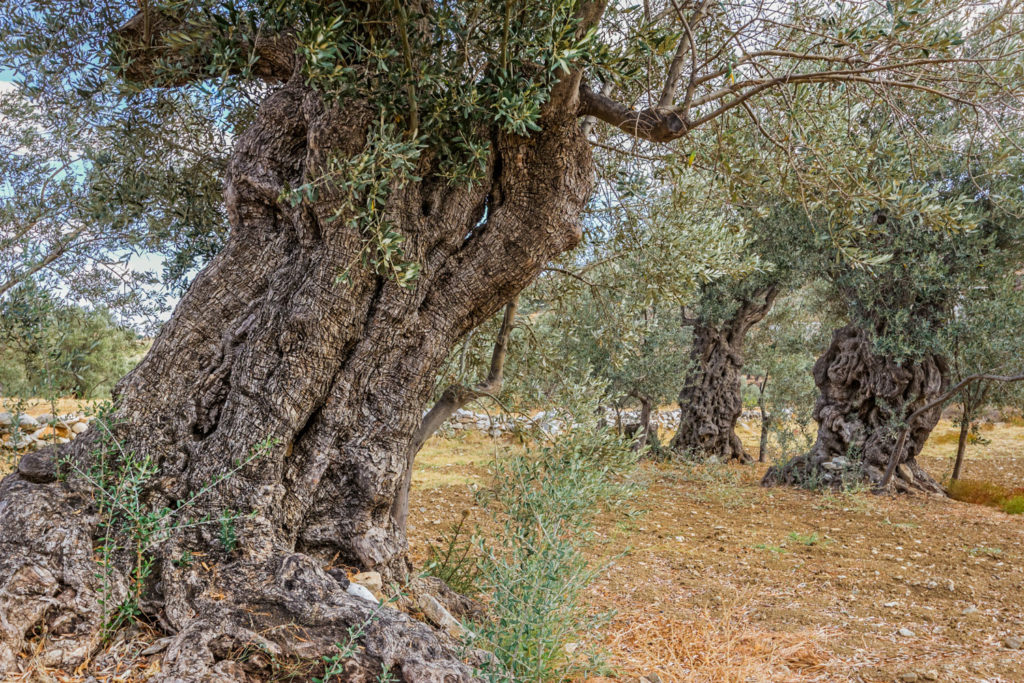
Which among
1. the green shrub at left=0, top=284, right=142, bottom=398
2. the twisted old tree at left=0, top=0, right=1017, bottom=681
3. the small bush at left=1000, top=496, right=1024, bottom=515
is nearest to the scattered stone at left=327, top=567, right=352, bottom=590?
the twisted old tree at left=0, top=0, right=1017, bottom=681

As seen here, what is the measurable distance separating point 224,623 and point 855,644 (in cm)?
452

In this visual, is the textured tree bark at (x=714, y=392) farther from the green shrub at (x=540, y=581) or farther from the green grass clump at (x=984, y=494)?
the green shrub at (x=540, y=581)

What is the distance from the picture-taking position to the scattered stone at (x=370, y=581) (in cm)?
367

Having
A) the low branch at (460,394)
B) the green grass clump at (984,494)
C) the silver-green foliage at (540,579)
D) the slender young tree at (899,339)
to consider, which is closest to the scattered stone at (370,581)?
the silver-green foliage at (540,579)

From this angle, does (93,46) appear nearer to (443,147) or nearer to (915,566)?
(443,147)

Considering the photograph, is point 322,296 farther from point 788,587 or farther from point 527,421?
point 788,587

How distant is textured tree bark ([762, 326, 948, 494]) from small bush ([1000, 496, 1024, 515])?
1.06m

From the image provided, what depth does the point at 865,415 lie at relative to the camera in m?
11.8

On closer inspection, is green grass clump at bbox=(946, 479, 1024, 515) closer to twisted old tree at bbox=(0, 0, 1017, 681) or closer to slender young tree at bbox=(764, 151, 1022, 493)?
slender young tree at bbox=(764, 151, 1022, 493)

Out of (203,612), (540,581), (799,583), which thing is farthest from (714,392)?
(203,612)

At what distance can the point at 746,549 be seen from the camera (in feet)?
25.5

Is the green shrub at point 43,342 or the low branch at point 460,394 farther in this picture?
the low branch at point 460,394

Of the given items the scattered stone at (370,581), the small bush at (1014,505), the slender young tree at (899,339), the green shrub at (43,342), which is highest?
the slender young tree at (899,339)

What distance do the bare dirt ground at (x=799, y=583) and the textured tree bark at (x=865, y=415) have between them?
2.48ft
